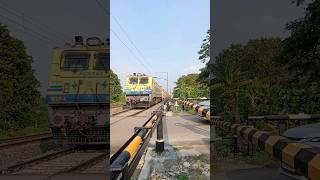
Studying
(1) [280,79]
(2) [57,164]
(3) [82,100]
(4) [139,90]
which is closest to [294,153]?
(2) [57,164]

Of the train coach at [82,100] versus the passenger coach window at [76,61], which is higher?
the passenger coach window at [76,61]

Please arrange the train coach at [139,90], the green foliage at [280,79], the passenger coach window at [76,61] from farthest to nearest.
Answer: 1. the train coach at [139,90]
2. the green foliage at [280,79]
3. the passenger coach window at [76,61]

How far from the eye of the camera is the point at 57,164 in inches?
373

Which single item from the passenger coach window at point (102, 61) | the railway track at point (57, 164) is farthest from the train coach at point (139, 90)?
the railway track at point (57, 164)

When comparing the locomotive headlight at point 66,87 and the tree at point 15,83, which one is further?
the tree at point 15,83

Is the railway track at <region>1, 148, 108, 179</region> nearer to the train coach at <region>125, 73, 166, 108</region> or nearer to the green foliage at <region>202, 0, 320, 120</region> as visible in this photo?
the green foliage at <region>202, 0, 320, 120</region>

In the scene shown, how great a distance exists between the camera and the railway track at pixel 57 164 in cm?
852

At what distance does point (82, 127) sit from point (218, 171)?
17.3ft

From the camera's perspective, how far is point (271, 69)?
27719mm

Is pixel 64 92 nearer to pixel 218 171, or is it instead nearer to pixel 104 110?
pixel 104 110

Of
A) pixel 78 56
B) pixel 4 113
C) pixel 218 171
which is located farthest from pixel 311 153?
pixel 4 113

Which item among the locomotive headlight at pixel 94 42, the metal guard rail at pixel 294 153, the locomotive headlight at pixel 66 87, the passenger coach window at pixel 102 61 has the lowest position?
the metal guard rail at pixel 294 153

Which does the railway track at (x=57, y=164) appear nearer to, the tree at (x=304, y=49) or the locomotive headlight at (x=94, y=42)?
the locomotive headlight at (x=94, y=42)

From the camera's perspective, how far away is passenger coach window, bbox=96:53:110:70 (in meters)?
12.2
